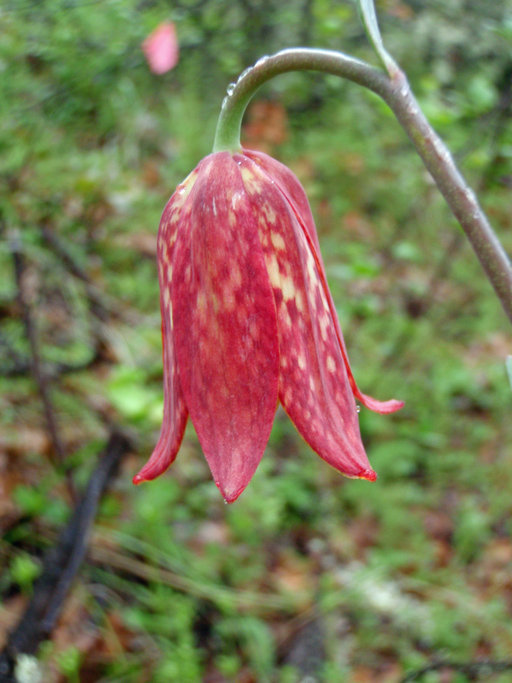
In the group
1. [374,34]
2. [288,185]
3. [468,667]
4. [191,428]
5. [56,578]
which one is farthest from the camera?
[191,428]

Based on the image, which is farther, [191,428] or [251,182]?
[191,428]

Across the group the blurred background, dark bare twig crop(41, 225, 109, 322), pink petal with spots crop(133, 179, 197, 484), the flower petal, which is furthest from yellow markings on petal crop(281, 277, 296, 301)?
dark bare twig crop(41, 225, 109, 322)

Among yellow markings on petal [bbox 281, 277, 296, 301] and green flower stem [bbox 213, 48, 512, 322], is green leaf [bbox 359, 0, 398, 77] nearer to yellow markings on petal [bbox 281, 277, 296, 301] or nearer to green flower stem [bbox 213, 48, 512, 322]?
green flower stem [bbox 213, 48, 512, 322]

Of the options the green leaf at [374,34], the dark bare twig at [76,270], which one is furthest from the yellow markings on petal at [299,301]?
the dark bare twig at [76,270]

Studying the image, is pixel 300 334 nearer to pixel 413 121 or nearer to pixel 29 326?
pixel 413 121

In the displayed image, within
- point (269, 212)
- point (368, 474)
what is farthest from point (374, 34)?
point (368, 474)

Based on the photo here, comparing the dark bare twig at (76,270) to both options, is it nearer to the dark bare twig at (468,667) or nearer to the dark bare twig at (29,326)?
the dark bare twig at (29,326)
